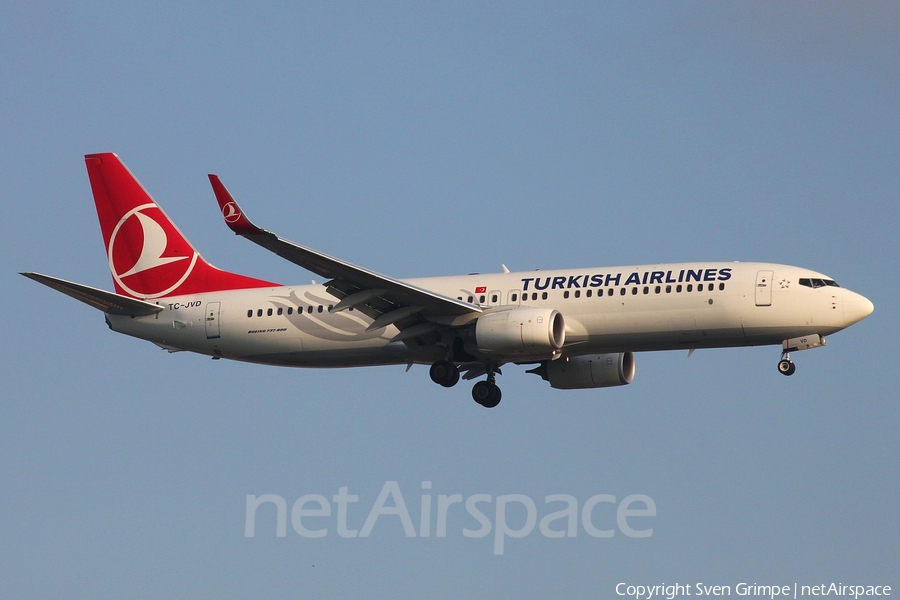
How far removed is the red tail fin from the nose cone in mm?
20323

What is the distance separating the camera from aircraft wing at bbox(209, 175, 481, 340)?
41156mm

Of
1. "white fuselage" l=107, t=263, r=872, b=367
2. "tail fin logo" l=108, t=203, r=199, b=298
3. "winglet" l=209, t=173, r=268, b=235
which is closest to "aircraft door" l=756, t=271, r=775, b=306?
"white fuselage" l=107, t=263, r=872, b=367

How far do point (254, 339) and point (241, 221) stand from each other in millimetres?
9409

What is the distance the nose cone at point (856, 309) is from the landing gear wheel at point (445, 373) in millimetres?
12843

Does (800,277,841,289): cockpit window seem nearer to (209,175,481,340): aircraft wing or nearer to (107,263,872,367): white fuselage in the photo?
(107,263,872,367): white fuselage

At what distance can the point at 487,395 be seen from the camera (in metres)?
48.6

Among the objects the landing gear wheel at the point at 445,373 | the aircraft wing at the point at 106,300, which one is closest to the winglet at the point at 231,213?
the aircraft wing at the point at 106,300

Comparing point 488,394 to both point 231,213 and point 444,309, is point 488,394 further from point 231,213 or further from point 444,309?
point 231,213

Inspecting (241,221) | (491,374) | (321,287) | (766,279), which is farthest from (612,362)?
(241,221)

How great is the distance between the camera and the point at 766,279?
4372 centimetres

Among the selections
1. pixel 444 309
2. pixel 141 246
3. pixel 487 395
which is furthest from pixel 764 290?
pixel 141 246

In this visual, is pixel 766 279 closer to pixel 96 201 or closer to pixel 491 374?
pixel 491 374

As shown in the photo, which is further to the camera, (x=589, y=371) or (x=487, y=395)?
(x=589, y=371)

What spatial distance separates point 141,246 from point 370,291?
1235 centimetres
